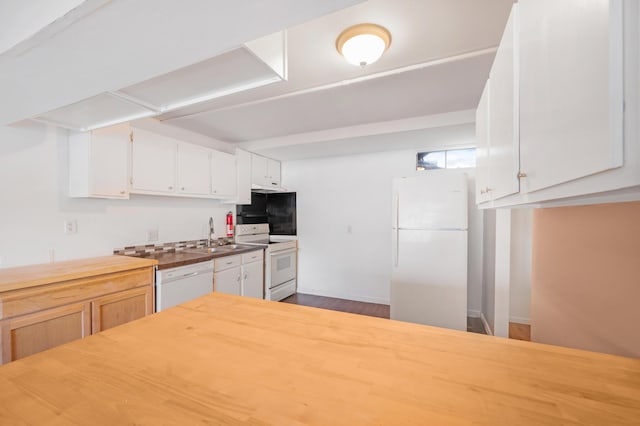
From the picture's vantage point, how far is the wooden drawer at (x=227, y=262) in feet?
8.78

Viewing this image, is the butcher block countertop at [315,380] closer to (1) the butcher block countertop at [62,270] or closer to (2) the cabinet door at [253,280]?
(1) the butcher block countertop at [62,270]

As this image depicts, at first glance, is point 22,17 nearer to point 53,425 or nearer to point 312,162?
point 53,425

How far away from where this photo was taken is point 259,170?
3.88 m

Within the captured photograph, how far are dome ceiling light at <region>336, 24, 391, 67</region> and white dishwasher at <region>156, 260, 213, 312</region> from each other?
2.25 meters

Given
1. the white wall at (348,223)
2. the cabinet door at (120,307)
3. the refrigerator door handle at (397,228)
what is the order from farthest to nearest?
the white wall at (348,223) → the refrigerator door handle at (397,228) → the cabinet door at (120,307)

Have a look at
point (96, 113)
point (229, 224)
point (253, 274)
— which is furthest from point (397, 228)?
point (96, 113)

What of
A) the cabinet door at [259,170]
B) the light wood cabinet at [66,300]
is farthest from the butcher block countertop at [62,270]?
the cabinet door at [259,170]

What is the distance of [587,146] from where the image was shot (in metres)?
0.46

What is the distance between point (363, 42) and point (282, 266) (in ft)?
10.2

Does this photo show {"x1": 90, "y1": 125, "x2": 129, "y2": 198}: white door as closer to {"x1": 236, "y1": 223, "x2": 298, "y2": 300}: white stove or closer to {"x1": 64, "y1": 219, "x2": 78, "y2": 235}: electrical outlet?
{"x1": 64, "y1": 219, "x2": 78, "y2": 235}: electrical outlet

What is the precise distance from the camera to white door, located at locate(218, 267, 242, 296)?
105 inches

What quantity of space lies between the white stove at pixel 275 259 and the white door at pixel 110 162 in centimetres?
171

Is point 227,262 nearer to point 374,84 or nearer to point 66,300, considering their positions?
point 66,300

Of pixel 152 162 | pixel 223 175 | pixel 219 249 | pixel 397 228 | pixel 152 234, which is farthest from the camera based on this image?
pixel 223 175
